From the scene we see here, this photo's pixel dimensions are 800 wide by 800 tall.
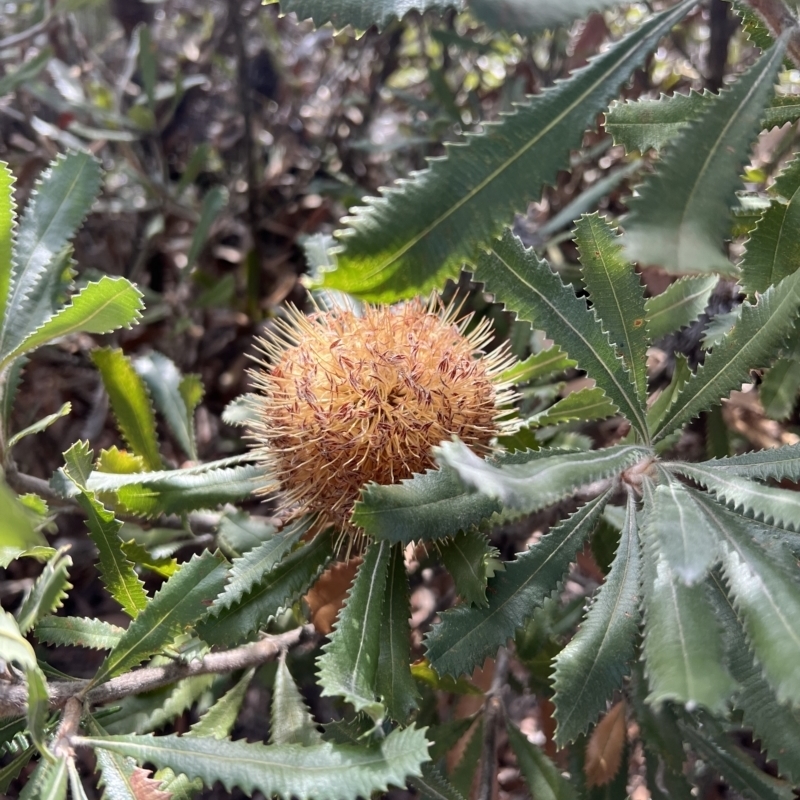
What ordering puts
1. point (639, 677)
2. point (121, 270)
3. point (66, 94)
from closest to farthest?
1. point (639, 677)
2. point (66, 94)
3. point (121, 270)

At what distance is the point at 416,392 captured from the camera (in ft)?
2.91

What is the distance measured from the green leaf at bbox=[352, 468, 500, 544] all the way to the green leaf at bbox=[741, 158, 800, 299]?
0.43 meters

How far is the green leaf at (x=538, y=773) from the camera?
1.04m

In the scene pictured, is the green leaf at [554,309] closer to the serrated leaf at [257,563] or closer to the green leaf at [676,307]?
the green leaf at [676,307]

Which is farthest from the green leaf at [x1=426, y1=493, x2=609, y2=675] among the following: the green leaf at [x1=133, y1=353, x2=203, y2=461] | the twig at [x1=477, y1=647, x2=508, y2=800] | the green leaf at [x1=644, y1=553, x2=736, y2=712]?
the green leaf at [x1=133, y1=353, x2=203, y2=461]

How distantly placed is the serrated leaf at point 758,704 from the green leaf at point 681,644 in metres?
0.11

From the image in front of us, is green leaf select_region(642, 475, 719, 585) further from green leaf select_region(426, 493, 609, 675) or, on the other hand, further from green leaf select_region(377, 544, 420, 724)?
green leaf select_region(377, 544, 420, 724)

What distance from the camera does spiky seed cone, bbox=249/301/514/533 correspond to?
89 cm

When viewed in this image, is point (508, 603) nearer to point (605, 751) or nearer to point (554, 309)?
point (554, 309)

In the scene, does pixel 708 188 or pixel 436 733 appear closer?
pixel 708 188

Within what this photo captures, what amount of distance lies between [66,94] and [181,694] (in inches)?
71.3

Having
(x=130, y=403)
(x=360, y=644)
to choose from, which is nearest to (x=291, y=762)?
(x=360, y=644)

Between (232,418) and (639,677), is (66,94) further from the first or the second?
(639,677)

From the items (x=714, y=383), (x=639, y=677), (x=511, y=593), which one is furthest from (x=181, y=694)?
(x=714, y=383)
